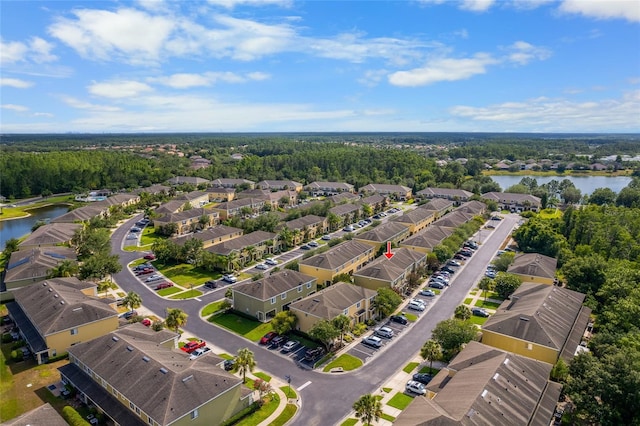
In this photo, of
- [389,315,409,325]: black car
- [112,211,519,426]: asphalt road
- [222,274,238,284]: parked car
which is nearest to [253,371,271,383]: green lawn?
[112,211,519,426]: asphalt road

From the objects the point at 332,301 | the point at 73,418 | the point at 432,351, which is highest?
the point at 332,301

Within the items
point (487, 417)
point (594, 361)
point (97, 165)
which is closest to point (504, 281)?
point (594, 361)

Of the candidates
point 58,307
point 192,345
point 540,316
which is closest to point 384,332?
point 540,316

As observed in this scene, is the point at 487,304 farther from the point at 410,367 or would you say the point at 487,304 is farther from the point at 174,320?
the point at 174,320

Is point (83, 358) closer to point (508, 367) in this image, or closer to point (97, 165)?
point (508, 367)

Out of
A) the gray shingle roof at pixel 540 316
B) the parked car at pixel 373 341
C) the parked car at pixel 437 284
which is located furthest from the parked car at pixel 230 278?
the gray shingle roof at pixel 540 316

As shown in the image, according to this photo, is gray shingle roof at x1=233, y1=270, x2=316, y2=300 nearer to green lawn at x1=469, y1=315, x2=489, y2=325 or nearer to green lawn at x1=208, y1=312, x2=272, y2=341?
green lawn at x1=208, y1=312, x2=272, y2=341
